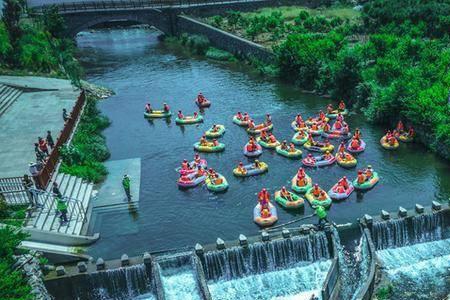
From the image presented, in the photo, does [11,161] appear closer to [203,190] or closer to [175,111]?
[203,190]

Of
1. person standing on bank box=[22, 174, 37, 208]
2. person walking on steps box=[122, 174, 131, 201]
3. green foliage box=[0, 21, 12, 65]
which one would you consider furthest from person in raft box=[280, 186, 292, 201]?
green foliage box=[0, 21, 12, 65]

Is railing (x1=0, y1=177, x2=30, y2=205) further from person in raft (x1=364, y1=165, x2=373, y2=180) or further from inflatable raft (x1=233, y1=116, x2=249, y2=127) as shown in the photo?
person in raft (x1=364, y1=165, x2=373, y2=180)

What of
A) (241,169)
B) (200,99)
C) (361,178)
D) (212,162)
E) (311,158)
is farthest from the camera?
(200,99)

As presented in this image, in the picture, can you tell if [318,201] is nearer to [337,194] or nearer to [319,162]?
[337,194]

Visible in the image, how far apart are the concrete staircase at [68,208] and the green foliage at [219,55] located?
3807 centimetres

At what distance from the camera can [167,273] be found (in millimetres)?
24219

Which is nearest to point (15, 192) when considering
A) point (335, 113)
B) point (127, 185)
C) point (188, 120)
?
point (127, 185)

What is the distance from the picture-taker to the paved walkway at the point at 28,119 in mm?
32188

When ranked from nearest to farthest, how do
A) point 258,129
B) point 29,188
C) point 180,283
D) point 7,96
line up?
point 180,283 < point 29,188 < point 258,129 < point 7,96

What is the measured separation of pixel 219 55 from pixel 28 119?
32381 millimetres

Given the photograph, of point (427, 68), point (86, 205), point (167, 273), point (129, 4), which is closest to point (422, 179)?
point (427, 68)

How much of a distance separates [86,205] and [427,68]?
30.1 meters

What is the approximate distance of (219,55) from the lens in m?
66.2

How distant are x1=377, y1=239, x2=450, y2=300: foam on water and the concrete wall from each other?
35.1 metres
